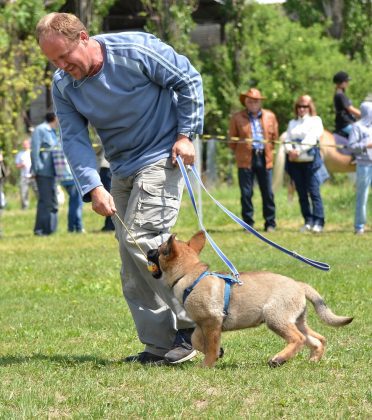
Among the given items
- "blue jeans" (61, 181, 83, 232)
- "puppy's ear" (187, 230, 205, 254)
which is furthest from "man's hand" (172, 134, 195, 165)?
"blue jeans" (61, 181, 83, 232)

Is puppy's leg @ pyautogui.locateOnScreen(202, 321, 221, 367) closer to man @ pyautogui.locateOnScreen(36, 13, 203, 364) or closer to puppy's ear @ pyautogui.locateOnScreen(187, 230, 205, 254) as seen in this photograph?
man @ pyautogui.locateOnScreen(36, 13, 203, 364)

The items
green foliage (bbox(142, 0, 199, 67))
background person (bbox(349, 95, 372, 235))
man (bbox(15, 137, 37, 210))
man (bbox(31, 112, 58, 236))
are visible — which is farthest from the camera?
green foliage (bbox(142, 0, 199, 67))

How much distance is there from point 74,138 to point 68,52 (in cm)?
74

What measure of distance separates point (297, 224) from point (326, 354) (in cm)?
1072

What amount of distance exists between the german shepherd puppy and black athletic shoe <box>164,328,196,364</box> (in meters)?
0.18

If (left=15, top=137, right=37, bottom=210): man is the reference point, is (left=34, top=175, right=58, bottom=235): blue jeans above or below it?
above

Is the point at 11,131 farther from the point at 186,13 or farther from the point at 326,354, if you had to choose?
the point at 326,354

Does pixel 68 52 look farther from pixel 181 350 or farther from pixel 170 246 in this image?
pixel 181 350

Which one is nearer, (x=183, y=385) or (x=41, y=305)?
(x=183, y=385)

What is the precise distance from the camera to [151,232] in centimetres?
679

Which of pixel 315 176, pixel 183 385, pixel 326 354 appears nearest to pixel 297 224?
pixel 315 176

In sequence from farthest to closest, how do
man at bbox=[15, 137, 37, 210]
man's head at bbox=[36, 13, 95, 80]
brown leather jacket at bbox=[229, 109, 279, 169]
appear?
man at bbox=[15, 137, 37, 210] < brown leather jacket at bbox=[229, 109, 279, 169] < man's head at bbox=[36, 13, 95, 80]

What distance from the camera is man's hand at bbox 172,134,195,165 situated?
6.62 metres

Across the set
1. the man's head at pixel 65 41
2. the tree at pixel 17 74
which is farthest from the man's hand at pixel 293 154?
the tree at pixel 17 74
